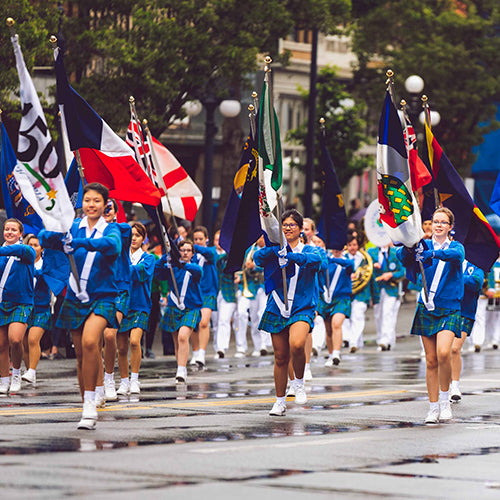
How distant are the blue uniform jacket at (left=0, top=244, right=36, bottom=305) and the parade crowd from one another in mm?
13

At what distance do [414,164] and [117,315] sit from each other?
3.57 metres

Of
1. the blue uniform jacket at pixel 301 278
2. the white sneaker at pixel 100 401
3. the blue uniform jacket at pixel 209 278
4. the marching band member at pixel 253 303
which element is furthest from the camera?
the marching band member at pixel 253 303

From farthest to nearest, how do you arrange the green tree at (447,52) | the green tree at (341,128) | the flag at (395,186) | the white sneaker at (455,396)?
1. the green tree at (447,52)
2. the green tree at (341,128)
3. the white sneaker at (455,396)
4. the flag at (395,186)

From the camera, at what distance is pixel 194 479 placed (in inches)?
341

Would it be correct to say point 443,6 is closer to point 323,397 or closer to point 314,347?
point 314,347

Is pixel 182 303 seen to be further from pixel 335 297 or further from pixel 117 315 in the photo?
pixel 335 297

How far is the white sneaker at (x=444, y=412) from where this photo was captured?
42.4ft

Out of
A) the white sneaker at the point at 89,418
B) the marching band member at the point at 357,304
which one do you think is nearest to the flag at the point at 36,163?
the white sneaker at the point at 89,418

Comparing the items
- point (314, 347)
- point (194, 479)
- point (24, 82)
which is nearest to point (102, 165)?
point (24, 82)

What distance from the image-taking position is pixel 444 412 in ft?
42.6

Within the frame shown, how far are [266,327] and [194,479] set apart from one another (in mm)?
4725

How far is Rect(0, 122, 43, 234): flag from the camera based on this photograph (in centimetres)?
1662

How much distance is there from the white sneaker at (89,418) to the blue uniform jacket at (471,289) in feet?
17.6

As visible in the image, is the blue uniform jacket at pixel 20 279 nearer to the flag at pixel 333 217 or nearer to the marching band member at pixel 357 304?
the flag at pixel 333 217
